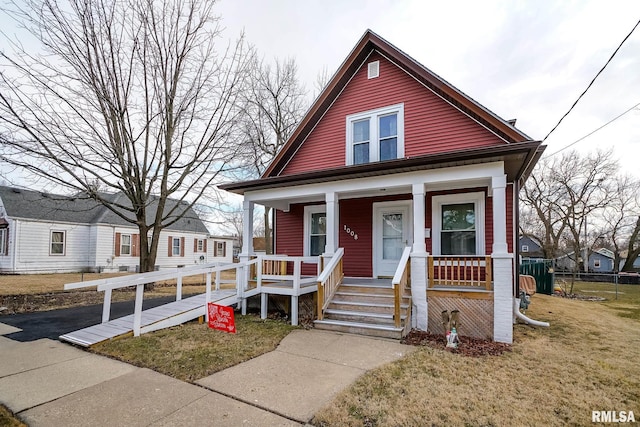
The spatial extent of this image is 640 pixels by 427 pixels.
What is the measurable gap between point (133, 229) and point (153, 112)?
1291 centimetres

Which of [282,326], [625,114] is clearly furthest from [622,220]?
[282,326]

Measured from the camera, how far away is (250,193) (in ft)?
28.7

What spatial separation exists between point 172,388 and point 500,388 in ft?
12.6

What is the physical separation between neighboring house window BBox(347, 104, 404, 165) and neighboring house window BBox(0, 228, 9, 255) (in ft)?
64.0

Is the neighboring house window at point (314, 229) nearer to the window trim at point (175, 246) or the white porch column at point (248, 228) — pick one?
the white porch column at point (248, 228)

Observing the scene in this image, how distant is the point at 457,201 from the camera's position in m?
8.15

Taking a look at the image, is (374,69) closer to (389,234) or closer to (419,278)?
(389,234)

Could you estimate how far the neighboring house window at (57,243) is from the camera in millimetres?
18364

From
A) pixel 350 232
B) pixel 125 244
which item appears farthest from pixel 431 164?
pixel 125 244

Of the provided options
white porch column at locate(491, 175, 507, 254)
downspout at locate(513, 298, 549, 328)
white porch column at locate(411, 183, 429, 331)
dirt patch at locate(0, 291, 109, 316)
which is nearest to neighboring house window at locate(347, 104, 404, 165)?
white porch column at locate(411, 183, 429, 331)

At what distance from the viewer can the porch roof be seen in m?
5.83

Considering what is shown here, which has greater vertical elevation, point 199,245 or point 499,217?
point 499,217

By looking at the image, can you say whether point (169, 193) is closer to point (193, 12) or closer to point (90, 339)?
point (193, 12)

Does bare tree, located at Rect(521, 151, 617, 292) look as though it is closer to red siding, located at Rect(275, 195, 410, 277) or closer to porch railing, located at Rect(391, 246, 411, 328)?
red siding, located at Rect(275, 195, 410, 277)
